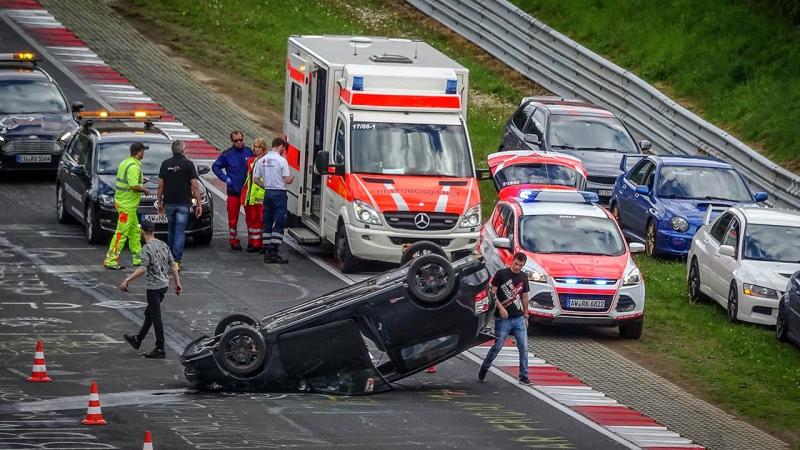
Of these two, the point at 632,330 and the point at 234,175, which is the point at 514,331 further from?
the point at 234,175

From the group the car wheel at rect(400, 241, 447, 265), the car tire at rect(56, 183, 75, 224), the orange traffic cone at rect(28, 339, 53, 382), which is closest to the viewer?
the orange traffic cone at rect(28, 339, 53, 382)

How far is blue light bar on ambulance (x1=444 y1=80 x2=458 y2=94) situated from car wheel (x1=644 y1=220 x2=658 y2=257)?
469 centimetres

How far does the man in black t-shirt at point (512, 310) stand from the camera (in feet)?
67.4

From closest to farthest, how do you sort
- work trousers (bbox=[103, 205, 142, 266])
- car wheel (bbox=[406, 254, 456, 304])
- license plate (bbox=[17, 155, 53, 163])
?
car wheel (bbox=[406, 254, 456, 304]) → work trousers (bbox=[103, 205, 142, 266]) → license plate (bbox=[17, 155, 53, 163])

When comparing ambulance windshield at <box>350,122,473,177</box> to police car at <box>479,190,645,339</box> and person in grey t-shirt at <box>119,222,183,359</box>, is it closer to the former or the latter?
police car at <box>479,190,645,339</box>

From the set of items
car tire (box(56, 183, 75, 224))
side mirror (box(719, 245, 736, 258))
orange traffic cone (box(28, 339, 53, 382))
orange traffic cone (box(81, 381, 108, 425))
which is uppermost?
side mirror (box(719, 245, 736, 258))

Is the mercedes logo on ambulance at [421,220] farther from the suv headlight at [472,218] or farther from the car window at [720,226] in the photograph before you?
the car window at [720,226]

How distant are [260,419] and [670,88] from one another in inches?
944

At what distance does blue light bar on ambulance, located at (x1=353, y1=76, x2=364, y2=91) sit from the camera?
26.3 meters

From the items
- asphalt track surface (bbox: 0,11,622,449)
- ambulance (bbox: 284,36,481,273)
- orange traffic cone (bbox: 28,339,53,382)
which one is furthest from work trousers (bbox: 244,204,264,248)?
orange traffic cone (bbox: 28,339,53,382)

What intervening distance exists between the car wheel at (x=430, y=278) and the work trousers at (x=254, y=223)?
8261 millimetres

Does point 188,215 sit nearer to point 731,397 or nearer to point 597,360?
point 597,360

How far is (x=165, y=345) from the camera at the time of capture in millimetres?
21391

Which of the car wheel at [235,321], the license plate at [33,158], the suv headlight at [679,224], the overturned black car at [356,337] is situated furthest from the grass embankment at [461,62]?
the license plate at [33,158]
